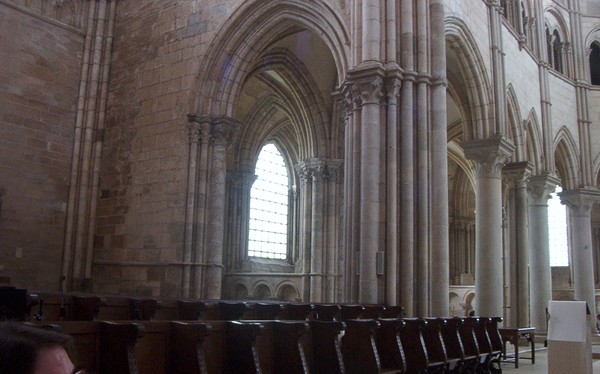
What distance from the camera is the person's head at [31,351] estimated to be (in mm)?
858

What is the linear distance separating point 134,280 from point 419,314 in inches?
281

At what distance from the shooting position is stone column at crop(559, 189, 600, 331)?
2144cm

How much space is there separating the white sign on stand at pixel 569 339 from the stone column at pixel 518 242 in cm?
1172

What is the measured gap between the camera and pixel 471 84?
634 inches

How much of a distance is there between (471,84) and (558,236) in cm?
1697

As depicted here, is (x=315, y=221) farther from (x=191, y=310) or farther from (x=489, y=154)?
(x=191, y=310)

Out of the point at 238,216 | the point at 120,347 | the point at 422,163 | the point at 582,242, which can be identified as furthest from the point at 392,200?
the point at 582,242

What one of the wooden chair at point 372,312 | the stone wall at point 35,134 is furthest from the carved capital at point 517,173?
the stone wall at point 35,134

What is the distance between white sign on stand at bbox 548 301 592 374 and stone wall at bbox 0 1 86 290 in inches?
479

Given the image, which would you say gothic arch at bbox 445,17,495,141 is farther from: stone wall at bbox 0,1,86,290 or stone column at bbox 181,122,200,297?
stone wall at bbox 0,1,86,290

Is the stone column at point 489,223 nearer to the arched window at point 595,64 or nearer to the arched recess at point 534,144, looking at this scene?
the arched recess at point 534,144

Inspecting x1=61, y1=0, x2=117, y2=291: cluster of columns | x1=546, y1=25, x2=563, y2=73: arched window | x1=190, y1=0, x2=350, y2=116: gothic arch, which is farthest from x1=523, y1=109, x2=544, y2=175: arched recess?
x1=61, y1=0, x2=117, y2=291: cluster of columns

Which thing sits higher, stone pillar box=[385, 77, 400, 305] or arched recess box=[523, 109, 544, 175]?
arched recess box=[523, 109, 544, 175]

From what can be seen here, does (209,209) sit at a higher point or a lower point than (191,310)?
higher
